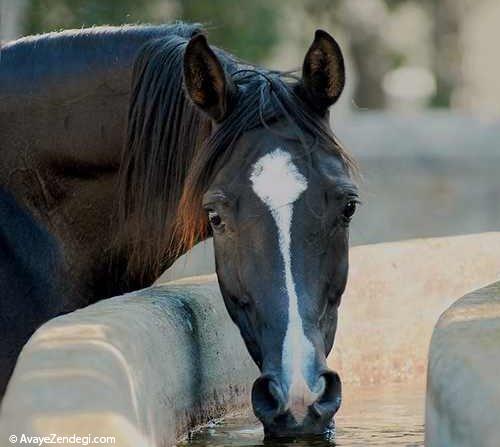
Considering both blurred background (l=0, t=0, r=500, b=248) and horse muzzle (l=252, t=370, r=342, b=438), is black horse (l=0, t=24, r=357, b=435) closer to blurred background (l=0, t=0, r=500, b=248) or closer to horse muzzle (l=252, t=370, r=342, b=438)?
horse muzzle (l=252, t=370, r=342, b=438)

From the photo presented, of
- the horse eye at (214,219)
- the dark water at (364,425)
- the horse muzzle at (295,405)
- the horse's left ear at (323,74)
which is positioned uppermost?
the horse's left ear at (323,74)

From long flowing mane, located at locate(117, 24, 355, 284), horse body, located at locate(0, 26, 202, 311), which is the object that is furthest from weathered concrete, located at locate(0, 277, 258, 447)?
horse body, located at locate(0, 26, 202, 311)

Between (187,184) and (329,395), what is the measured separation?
3.09 ft

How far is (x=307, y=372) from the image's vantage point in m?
3.85

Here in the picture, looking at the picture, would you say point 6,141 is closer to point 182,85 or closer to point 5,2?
point 182,85

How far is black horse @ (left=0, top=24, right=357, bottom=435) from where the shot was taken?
Result: 410cm

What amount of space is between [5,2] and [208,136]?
456 inches

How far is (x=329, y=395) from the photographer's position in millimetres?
3910

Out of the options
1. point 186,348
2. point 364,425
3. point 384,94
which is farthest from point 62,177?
point 384,94

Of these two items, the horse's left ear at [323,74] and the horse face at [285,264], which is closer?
the horse face at [285,264]

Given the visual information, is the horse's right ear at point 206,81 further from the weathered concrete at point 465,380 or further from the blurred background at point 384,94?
the blurred background at point 384,94

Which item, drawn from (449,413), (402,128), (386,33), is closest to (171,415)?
(449,413)

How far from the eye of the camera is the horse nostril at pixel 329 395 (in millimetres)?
3859

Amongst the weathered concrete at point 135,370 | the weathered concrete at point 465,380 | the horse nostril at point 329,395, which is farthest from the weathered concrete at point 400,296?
the weathered concrete at point 465,380
